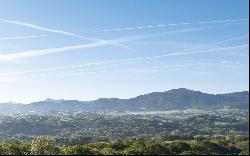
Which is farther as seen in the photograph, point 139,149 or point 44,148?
point 44,148

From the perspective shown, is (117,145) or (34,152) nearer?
(34,152)

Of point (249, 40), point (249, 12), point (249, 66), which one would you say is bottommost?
point (249, 66)

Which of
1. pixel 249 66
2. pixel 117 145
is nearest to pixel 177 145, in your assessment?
pixel 117 145

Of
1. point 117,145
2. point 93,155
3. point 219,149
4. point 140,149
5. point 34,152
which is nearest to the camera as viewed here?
point 93,155

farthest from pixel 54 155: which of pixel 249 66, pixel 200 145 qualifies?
pixel 249 66

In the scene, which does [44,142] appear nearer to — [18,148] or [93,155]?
[18,148]

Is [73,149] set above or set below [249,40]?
below

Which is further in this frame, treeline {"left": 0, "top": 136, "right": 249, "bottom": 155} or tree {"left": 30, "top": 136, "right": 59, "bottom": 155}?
tree {"left": 30, "top": 136, "right": 59, "bottom": 155}

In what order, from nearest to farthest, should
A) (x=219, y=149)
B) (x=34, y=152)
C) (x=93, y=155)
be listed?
(x=93, y=155) → (x=34, y=152) → (x=219, y=149)

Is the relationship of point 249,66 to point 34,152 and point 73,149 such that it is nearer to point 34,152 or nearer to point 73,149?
point 73,149

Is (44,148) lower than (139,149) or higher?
lower

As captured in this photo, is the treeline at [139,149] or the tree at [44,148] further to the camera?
the tree at [44,148]
